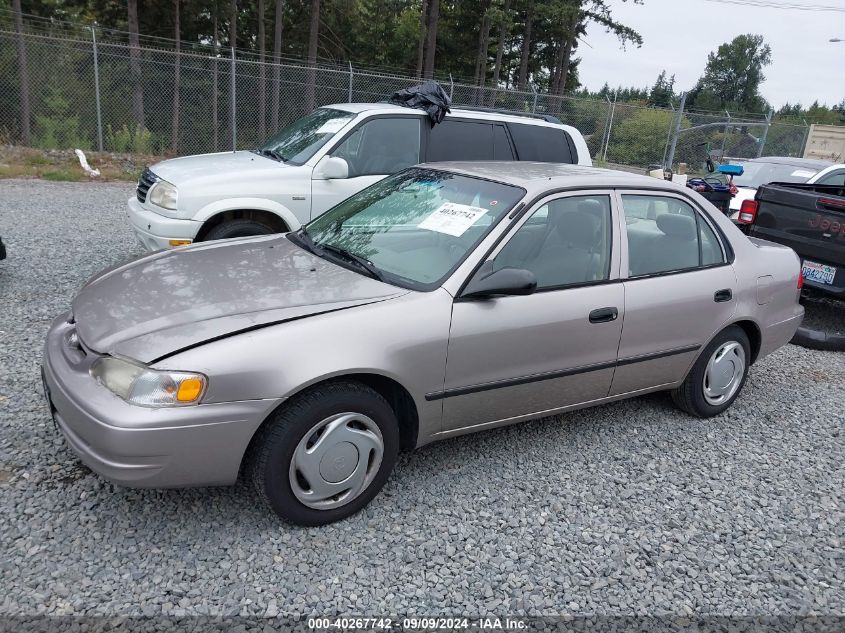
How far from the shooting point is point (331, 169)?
602 centimetres

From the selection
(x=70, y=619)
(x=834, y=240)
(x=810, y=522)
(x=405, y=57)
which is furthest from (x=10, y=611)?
(x=405, y=57)

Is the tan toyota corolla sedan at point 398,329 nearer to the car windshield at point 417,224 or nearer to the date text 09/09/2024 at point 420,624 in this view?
the car windshield at point 417,224

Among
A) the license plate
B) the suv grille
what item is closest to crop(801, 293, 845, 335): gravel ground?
the license plate

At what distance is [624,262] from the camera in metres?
3.75

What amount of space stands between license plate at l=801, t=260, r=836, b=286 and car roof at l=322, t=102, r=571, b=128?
9.63ft

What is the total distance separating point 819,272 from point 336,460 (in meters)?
5.58

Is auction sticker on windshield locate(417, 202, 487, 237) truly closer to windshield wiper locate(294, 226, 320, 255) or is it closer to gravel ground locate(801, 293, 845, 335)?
windshield wiper locate(294, 226, 320, 255)

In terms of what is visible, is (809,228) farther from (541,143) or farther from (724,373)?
(724,373)

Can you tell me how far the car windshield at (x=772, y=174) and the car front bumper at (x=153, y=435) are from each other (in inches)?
400

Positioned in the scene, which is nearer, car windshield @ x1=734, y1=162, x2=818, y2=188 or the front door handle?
the front door handle

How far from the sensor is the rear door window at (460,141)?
22.0 feet

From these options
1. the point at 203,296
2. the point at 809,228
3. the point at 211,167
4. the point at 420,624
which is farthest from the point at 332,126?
the point at 420,624

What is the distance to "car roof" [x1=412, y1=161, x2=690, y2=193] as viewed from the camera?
3652 millimetres

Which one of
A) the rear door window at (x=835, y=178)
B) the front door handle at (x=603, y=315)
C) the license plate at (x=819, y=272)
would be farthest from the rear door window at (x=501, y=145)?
the rear door window at (x=835, y=178)
